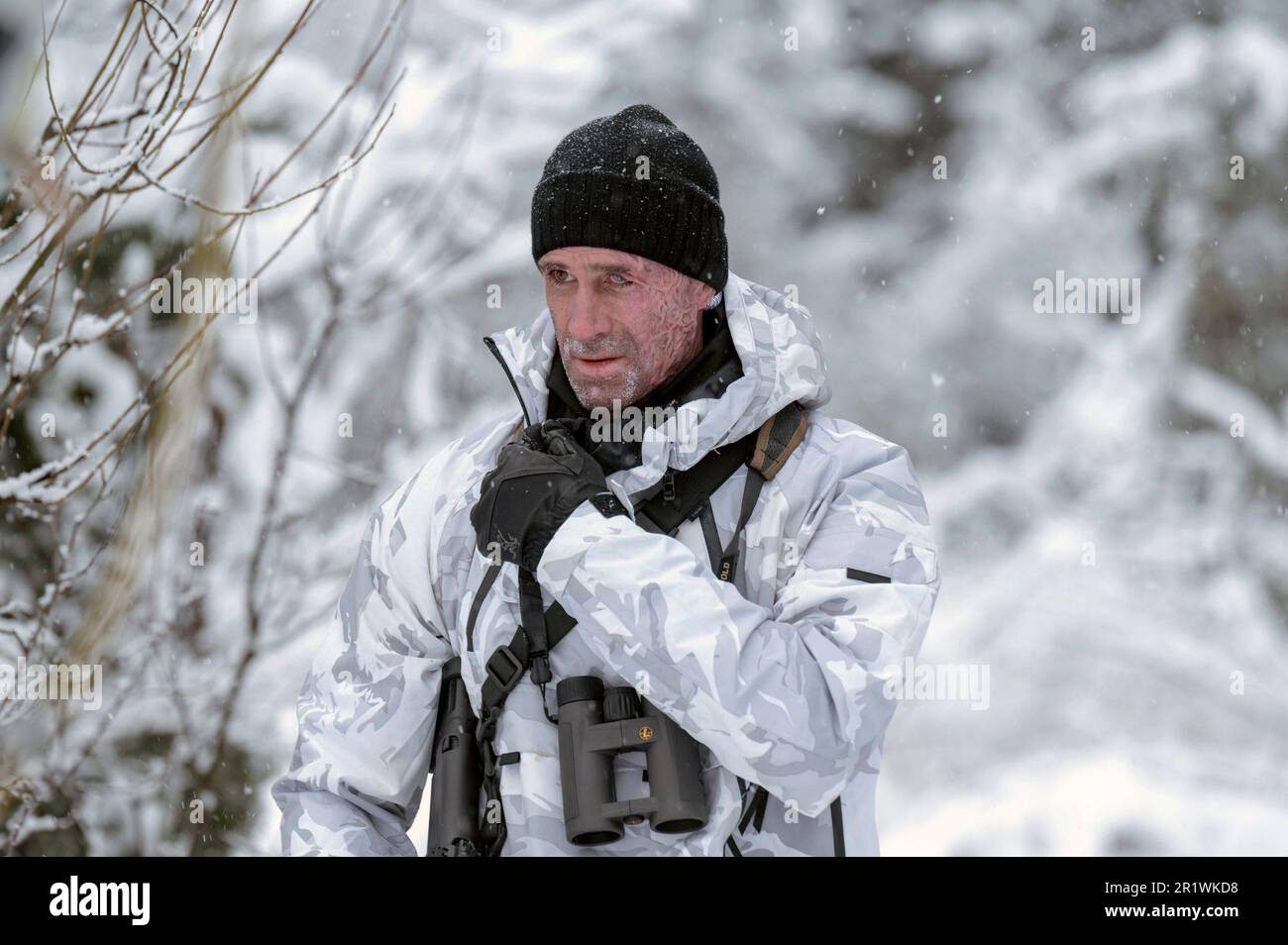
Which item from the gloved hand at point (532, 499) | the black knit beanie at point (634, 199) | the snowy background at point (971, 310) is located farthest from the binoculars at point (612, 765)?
the snowy background at point (971, 310)

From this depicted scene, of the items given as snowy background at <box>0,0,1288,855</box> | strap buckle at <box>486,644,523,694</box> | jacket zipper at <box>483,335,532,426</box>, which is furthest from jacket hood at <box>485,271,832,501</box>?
snowy background at <box>0,0,1288,855</box>

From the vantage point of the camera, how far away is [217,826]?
4770mm

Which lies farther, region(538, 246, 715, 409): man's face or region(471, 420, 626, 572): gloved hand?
region(538, 246, 715, 409): man's face

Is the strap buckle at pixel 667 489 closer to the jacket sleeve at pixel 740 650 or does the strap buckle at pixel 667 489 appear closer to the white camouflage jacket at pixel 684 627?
the white camouflage jacket at pixel 684 627

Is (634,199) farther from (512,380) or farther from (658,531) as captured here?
(658,531)

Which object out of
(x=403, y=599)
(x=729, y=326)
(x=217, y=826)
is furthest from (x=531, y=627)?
(x=217, y=826)

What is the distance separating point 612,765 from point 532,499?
0.38m

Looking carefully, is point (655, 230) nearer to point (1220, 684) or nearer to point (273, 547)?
point (273, 547)

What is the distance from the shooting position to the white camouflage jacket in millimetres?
1704

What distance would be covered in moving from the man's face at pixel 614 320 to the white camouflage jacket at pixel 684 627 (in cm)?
8

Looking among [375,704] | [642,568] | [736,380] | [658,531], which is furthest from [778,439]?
[375,704]

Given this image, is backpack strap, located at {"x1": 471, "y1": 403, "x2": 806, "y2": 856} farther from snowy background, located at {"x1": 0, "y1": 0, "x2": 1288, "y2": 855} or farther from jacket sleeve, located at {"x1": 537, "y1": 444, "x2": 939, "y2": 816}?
snowy background, located at {"x1": 0, "y1": 0, "x2": 1288, "y2": 855}

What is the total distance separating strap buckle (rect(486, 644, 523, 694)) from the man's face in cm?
39

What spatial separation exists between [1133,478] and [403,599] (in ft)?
23.8
